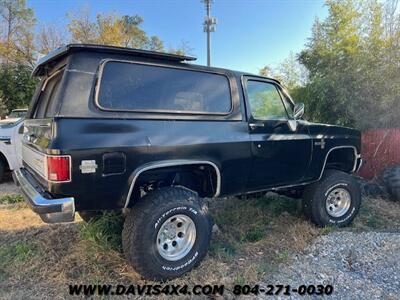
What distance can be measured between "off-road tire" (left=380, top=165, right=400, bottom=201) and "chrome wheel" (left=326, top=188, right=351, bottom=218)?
178 cm

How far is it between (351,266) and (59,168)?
305cm

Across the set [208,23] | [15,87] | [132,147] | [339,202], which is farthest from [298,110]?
[15,87]

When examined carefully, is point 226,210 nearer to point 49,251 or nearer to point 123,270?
point 123,270

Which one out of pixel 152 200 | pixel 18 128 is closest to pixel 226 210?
pixel 152 200

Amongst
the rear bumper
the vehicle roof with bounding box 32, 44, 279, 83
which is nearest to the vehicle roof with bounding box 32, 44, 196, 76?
the vehicle roof with bounding box 32, 44, 279, 83

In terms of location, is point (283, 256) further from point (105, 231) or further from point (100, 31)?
point (100, 31)

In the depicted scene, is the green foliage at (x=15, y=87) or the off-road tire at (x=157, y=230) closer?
the off-road tire at (x=157, y=230)

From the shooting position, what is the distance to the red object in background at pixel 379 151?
6.84 meters

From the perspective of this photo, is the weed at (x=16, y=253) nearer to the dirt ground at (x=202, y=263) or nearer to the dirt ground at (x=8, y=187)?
the dirt ground at (x=202, y=263)

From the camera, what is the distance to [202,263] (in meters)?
3.39

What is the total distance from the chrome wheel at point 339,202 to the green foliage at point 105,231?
113 inches

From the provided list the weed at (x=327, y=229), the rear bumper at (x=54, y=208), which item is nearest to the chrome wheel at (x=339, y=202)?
the weed at (x=327, y=229)

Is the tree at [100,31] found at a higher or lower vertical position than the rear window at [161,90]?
higher

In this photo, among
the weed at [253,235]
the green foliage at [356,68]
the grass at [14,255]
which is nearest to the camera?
the grass at [14,255]
